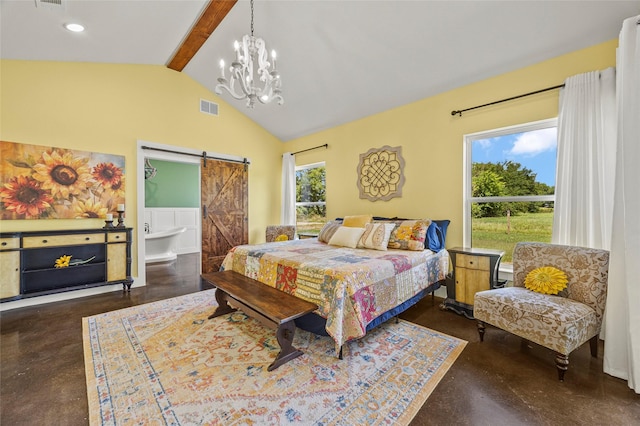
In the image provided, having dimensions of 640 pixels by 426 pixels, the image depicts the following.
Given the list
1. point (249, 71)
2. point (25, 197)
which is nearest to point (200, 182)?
point (25, 197)

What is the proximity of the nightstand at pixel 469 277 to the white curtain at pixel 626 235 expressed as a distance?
84 centimetres

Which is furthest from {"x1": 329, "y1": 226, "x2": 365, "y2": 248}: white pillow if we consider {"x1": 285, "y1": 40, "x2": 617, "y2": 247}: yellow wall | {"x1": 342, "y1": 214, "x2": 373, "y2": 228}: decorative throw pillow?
{"x1": 285, "y1": 40, "x2": 617, "y2": 247}: yellow wall

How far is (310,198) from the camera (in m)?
5.48

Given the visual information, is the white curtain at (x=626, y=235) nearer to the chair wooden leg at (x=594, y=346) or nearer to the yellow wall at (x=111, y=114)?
the chair wooden leg at (x=594, y=346)

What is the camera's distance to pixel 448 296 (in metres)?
2.94

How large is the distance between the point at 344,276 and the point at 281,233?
3.12 metres

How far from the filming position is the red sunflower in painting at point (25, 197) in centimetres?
297

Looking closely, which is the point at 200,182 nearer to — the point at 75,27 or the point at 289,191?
the point at 289,191

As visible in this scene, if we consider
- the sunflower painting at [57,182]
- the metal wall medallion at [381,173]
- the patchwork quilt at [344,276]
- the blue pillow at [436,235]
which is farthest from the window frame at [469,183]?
the sunflower painting at [57,182]

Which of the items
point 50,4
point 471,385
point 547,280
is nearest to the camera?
point 471,385

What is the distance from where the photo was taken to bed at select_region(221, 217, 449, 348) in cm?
191

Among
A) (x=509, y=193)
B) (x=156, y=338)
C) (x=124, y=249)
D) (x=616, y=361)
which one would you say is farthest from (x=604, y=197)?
(x=124, y=249)

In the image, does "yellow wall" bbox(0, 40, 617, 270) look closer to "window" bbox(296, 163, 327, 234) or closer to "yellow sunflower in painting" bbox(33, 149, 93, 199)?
"yellow sunflower in painting" bbox(33, 149, 93, 199)

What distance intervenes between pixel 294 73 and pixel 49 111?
3220 mm
